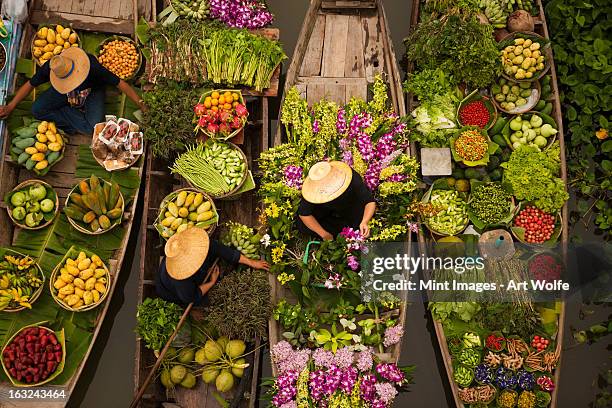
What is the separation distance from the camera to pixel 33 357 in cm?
441

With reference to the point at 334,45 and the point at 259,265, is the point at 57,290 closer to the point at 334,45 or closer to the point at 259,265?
the point at 259,265

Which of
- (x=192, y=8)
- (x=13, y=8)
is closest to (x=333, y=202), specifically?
(x=192, y=8)

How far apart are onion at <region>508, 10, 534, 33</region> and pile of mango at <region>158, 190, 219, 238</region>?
3415 mm

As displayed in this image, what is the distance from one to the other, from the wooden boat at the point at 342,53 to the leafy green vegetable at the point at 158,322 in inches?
71.7

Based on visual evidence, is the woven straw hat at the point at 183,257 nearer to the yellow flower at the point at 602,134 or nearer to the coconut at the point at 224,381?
the coconut at the point at 224,381

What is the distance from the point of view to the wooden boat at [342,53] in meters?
5.02

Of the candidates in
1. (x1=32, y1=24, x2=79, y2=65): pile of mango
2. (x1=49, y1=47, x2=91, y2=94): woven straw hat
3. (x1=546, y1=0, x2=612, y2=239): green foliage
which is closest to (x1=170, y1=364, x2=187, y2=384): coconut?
(x1=49, y1=47, x2=91, y2=94): woven straw hat

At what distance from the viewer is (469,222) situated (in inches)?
192

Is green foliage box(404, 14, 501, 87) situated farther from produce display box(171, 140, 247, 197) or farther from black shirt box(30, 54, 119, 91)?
black shirt box(30, 54, 119, 91)

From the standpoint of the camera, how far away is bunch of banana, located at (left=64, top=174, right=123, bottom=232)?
4.66m

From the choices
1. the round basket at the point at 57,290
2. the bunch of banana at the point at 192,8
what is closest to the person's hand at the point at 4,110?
the round basket at the point at 57,290

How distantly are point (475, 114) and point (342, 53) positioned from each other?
1.42 metres

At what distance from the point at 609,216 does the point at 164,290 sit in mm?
4384

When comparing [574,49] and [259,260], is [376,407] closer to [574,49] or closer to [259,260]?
[259,260]
